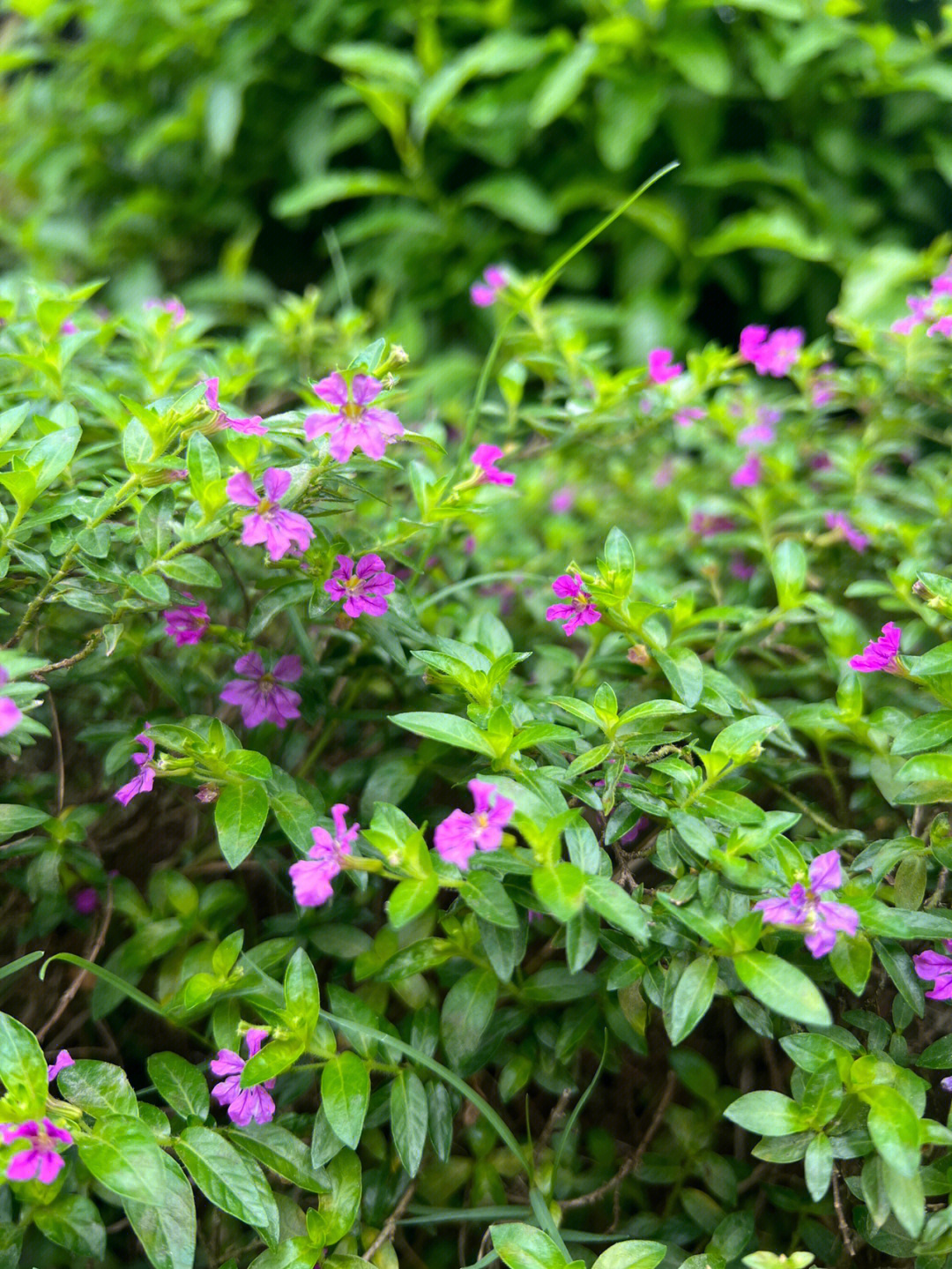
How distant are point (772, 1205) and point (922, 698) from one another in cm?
51

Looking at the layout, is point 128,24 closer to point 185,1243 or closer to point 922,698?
point 922,698

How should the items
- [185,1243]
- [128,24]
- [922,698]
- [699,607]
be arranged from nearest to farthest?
[185,1243], [922,698], [699,607], [128,24]

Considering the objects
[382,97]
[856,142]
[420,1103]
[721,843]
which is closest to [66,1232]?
[420,1103]

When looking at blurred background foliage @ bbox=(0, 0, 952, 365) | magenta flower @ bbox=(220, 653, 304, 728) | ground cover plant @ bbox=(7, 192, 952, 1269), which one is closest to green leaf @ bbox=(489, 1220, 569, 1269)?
ground cover plant @ bbox=(7, 192, 952, 1269)

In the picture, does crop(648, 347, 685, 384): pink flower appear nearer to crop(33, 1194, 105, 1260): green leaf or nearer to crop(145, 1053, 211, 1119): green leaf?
crop(145, 1053, 211, 1119): green leaf

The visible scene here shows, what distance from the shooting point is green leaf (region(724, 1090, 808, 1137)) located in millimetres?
698

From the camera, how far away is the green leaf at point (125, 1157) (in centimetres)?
62

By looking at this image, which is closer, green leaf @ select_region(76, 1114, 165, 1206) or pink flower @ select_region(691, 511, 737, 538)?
green leaf @ select_region(76, 1114, 165, 1206)

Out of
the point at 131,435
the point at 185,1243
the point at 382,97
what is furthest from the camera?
the point at 382,97

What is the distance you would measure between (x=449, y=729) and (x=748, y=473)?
84 centimetres

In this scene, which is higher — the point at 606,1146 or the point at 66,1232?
the point at 66,1232

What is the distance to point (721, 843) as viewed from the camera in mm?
753

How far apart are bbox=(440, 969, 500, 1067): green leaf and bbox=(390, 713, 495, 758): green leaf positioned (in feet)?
0.64

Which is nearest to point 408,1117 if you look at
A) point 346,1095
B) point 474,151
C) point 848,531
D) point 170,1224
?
point 346,1095
